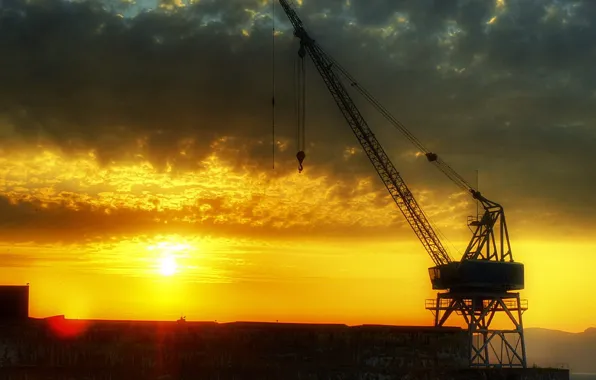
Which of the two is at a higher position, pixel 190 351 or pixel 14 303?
pixel 14 303

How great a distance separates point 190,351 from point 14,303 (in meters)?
18.9

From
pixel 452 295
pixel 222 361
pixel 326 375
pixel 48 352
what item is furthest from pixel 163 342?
pixel 452 295

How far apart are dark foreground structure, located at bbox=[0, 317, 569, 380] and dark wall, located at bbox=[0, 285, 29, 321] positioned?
4.26 metres

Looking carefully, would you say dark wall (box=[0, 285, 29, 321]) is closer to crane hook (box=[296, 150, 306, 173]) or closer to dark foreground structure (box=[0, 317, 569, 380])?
dark foreground structure (box=[0, 317, 569, 380])

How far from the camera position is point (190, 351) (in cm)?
6719

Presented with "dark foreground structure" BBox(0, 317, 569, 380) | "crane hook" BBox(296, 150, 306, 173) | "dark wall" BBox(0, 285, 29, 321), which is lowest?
"dark foreground structure" BBox(0, 317, 569, 380)

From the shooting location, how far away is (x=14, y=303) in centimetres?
7362

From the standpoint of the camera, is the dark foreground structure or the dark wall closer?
the dark foreground structure

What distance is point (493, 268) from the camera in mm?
87438

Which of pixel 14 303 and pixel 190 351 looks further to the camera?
pixel 14 303

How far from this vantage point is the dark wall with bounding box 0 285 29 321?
240 feet

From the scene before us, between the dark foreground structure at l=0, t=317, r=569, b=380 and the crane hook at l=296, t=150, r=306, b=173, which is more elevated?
the crane hook at l=296, t=150, r=306, b=173

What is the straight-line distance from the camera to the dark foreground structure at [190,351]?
66.0m

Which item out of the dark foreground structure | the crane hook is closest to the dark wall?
the dark foreground structure
